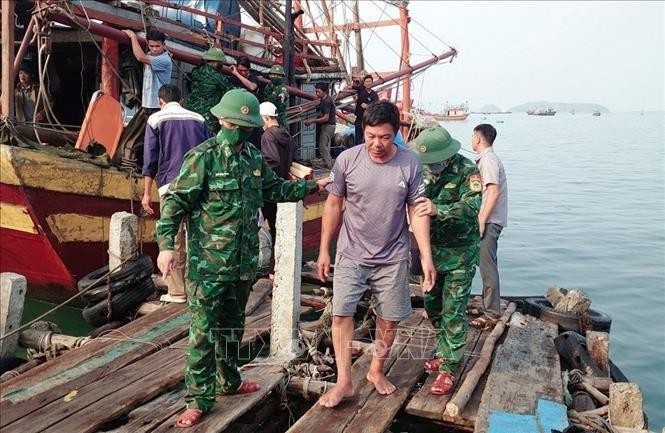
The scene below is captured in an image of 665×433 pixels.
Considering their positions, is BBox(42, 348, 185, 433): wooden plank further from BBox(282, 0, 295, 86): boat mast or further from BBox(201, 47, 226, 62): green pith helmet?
BBox(282, 0, 295, 86): boat mast

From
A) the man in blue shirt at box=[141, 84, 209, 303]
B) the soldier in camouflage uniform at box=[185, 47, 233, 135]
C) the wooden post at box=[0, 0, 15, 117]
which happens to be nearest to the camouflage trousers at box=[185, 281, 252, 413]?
the man in blue shirt at box=[141, 84, 209, 303]

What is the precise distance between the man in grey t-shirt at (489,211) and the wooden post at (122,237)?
3212 millimetres

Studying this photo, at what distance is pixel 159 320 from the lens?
5379 mm

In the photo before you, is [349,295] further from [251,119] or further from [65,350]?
[65,350]

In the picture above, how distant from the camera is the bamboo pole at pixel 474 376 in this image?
3.87 m

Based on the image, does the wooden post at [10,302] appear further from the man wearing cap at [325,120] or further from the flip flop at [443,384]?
the man wearing cap at [325,120]

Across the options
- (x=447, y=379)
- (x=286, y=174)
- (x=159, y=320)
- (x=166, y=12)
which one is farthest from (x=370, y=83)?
(x=447, y=379)

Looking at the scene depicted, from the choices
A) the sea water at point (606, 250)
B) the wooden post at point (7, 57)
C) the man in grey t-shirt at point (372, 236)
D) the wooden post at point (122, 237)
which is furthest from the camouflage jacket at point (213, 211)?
the wooden post at point (7, 57)

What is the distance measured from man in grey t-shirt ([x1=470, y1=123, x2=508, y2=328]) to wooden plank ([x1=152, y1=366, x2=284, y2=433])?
7.16 ft

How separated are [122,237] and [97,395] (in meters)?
2.07

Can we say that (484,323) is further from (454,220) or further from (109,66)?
(109,66)

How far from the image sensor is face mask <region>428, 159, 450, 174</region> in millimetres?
4164

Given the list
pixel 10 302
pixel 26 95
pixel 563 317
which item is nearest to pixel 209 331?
pixel 10 302

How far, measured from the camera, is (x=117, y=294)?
5.74m
